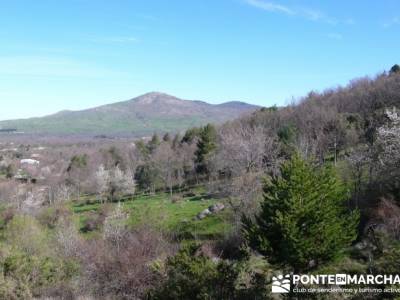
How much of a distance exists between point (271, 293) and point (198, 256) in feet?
9.98

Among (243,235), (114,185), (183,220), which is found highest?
(243,235)

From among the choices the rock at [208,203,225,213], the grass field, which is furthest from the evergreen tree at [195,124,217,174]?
the rock at [208,203,225,213]

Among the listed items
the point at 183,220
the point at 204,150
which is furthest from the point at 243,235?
the point at 204,150

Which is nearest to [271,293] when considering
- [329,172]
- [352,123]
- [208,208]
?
[329,172]

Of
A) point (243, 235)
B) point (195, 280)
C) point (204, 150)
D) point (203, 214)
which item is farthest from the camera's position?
point (204, 150)

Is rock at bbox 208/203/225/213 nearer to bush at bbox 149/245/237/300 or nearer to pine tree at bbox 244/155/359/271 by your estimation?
pine tree at bbox 244/155/359/271

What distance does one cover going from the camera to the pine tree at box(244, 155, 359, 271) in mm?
17375

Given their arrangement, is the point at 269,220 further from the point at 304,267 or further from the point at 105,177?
the point at 105,177

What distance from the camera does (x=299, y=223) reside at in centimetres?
1791

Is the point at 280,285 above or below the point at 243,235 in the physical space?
below

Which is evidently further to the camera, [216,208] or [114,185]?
[114,185]

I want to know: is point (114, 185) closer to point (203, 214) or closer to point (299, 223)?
point (203, 214)

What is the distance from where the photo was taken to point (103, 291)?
1802cm

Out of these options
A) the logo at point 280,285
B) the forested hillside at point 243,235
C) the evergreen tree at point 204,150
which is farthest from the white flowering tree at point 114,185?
the logo at point 280,285
